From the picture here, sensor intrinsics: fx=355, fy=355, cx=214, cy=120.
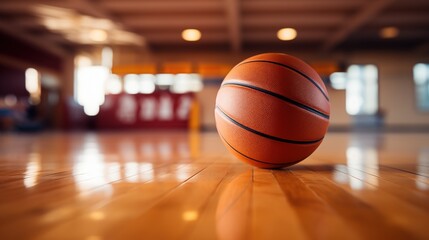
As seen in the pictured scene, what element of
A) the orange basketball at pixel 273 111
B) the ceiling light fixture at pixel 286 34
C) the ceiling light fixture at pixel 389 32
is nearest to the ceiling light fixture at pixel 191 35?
the ceiling light fixture at pixel 286 34

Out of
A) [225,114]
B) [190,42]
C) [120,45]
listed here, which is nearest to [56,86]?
[120,45]

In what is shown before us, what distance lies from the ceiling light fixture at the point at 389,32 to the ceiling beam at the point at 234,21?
326 cm

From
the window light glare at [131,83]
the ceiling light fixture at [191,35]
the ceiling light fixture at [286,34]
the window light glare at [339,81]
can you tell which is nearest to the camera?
the ceiling light fixture at [286,34]

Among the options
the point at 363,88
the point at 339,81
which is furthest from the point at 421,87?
the point at 339,81

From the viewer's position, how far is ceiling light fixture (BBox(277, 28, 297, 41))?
26.2 feet

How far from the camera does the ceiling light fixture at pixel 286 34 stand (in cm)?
797

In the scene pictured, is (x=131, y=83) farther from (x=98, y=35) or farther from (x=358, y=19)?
(x=358, y=19)

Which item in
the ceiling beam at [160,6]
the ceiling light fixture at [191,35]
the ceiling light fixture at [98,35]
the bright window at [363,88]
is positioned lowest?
the bright window at [363,88]

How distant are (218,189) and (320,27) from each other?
24.7ft

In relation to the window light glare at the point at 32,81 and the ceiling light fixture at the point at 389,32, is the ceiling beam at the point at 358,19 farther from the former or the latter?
the window light glare at the point at 32,81

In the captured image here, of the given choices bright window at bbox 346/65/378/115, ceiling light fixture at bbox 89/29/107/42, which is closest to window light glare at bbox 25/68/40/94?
ceiling light fixture at bbox 89/29/107/42

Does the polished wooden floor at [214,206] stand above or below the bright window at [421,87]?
below

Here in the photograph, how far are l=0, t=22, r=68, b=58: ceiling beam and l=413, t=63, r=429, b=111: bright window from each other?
983cm

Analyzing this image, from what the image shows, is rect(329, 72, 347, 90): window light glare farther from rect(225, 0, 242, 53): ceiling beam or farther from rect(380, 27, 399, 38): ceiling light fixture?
rect(225, 0, 242, 53): ceiling beam
